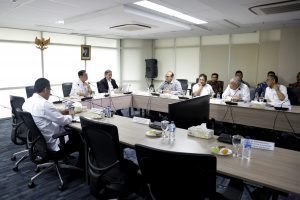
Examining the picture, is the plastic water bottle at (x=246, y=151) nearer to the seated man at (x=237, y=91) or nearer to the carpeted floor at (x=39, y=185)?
the carpeted floor at (x=39, y=185)

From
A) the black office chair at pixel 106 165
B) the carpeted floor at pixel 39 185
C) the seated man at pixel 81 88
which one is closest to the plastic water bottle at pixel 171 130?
the black office chair at pixel 106 165

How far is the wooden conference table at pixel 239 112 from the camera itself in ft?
12.2

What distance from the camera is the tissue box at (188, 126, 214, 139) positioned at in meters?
2.29

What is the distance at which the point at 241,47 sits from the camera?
281 inches

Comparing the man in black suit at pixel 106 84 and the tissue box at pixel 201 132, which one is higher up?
the man in black suit at pixel 106 84

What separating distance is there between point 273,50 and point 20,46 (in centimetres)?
727

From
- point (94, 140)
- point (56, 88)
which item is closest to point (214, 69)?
point (56, 88)

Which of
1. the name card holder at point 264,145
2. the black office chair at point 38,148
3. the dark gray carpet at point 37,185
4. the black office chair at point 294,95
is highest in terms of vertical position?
the black office chair at point 294,95

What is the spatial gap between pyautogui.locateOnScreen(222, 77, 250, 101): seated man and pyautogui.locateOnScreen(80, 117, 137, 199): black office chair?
3.51 meters

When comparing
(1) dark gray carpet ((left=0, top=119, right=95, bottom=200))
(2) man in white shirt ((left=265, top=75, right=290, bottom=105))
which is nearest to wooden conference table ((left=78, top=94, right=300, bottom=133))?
(2) man in white shirt ((left=265, top=75, right=290, bottom=105))

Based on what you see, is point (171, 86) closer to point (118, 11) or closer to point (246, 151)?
point (118, 11)

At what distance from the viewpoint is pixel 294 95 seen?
505 centimetres

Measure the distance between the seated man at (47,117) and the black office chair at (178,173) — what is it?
5.39 feet

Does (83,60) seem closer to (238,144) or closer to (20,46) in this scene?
(20,46)
